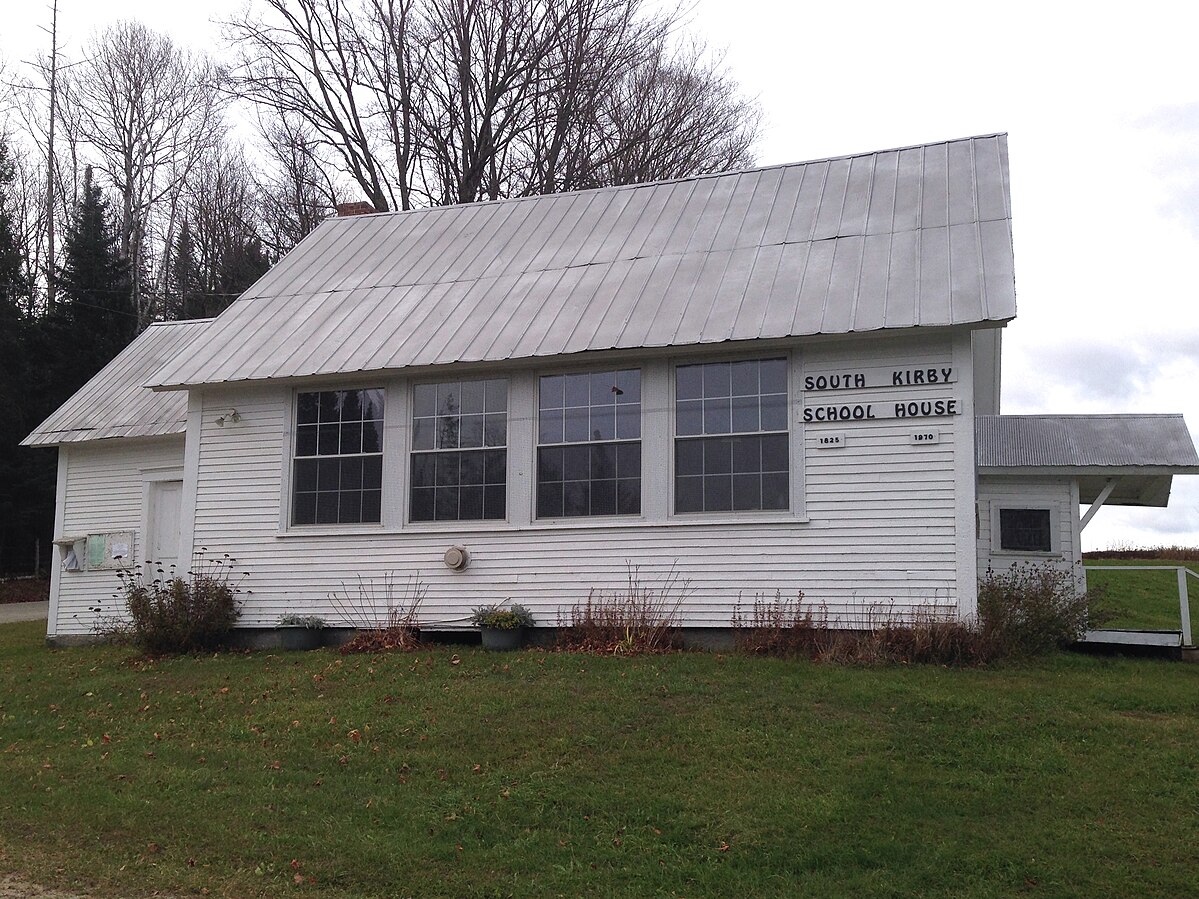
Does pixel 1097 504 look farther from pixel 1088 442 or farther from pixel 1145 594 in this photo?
pixel 1145 594

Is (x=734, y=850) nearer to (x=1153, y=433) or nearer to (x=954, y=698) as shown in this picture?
(x=954, y=698)

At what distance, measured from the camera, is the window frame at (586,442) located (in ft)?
43.2

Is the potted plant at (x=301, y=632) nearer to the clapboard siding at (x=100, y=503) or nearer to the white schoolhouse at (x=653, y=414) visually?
the white schoolhouse at (x=653, y=414)

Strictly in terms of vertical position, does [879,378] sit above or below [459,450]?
above

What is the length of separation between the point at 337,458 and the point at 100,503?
19.2 ft

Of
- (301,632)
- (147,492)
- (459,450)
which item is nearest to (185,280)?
(147,492)

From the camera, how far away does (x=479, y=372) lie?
14133 mm

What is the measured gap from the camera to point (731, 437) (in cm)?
1283

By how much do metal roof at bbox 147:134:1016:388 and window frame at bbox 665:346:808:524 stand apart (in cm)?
43

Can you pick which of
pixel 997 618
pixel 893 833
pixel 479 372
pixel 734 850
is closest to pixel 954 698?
pixel 997 618

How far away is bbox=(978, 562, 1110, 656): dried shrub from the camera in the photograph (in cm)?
1145

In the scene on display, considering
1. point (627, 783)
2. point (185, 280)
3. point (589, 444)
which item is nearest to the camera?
point (627, 783)

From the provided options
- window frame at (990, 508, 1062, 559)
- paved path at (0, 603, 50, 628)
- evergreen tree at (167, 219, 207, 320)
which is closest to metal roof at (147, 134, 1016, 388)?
window frame at (990, 508, 1062, 559)

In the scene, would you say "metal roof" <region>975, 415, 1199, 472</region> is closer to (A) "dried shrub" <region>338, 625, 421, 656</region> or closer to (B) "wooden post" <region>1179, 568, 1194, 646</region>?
(B) "wooden post" <region>1179, 568, 1194, 646</region>
